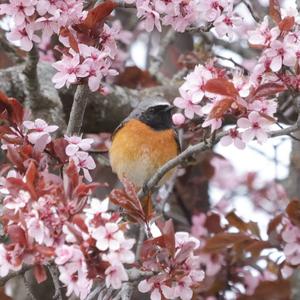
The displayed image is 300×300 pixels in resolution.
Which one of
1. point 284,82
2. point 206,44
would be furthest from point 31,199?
point 206,44

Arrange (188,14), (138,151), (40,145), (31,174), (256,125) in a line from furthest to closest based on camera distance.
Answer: (138,151), (188,14), (40,145), (256,125), (31,174)

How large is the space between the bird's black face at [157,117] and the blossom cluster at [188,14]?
1.85m

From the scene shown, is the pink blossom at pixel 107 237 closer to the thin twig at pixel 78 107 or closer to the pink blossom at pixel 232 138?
the pink blossom at pixel 232 138

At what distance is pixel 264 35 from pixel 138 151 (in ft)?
7.07

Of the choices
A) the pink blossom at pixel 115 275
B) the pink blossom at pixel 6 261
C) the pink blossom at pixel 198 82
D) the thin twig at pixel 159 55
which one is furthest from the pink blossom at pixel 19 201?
the thin twig at pixel 159 55

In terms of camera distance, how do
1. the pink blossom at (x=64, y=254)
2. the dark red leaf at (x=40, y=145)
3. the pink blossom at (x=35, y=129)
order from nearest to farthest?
the pink blossom at (x=64, y=254) → the dark red leaf at (x=40, y=145) → the pink blossom at (x=35, y=129)

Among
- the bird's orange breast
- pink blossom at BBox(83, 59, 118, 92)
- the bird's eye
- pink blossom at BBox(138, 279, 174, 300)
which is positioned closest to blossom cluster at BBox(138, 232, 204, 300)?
pink blossom at BBox(138, 279, 174, 300)

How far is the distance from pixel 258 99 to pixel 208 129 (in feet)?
1.84

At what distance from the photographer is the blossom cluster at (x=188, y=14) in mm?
3141

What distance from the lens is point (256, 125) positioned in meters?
2.79

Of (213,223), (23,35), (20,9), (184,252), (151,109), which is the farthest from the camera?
(151,109)

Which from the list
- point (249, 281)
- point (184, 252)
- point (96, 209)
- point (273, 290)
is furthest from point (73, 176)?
point (249, 281)

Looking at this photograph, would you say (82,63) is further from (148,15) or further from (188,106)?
(188,106)

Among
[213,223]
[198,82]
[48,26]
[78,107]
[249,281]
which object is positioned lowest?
[249,281]
